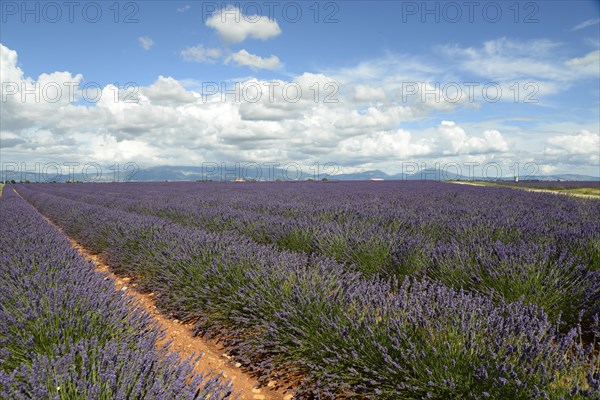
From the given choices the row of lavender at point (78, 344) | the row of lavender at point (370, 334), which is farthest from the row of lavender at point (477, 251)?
the row of lavender at point (78, 344)

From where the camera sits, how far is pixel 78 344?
1.61m

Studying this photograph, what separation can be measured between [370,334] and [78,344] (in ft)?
4.59

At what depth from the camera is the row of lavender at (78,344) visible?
4.27ft

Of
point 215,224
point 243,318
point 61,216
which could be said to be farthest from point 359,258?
point 61,216

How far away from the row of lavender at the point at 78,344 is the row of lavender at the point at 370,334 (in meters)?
0.56

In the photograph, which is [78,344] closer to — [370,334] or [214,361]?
[214,361]

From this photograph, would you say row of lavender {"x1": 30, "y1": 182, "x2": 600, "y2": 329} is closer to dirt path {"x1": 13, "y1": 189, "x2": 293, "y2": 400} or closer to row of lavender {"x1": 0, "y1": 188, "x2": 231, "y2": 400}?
dirt path {"x1": 13, "y1": 189, "x2": 293, "y2": 400}

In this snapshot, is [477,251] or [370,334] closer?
[370,334]

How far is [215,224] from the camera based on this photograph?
21.2ft

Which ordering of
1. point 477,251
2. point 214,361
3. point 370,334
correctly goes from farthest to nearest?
point 477,251
point 214,361
point 370,334

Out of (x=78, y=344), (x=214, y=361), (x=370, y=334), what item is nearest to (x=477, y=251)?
(x=370, y=334)

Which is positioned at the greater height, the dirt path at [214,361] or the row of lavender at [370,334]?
the row of lavender at [370,334]

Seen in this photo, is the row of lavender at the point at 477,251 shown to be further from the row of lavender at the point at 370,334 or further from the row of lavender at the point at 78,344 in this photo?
the row of lavender at the point at 78,344

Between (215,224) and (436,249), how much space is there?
412cm
